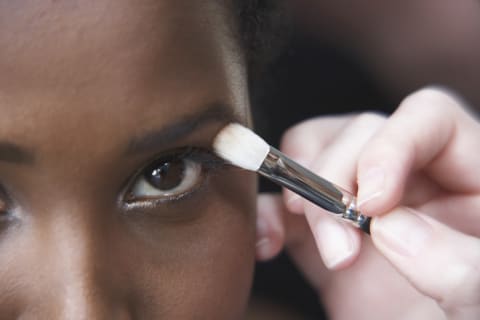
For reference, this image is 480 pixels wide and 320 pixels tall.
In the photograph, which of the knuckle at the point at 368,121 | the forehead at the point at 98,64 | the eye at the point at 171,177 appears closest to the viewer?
the forehead at the point at 98,64

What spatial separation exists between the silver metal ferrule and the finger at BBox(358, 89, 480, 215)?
0.05 feet

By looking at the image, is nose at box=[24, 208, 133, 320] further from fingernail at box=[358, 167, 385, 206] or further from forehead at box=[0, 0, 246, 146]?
fingernail at box=[358, 167, 385, 206]

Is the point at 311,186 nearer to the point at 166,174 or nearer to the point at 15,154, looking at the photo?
the point at 166,174

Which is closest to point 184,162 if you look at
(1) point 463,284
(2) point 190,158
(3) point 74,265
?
(2) point 190,158

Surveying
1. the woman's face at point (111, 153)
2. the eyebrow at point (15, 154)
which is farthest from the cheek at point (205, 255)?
the eyebrow at point (15, 154)

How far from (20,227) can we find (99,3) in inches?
6.6

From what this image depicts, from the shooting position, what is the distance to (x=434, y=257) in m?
0.53

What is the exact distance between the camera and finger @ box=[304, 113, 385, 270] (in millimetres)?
589

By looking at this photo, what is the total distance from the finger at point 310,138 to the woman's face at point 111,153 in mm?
153

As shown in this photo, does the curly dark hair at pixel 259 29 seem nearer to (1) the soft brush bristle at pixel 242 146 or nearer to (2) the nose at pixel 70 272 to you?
(1) the soft brush bristle at pixel 242 146

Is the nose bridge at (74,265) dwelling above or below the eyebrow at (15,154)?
below

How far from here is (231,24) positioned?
23.1 inches

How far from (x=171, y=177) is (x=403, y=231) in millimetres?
188

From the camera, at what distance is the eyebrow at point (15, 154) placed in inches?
18.3
